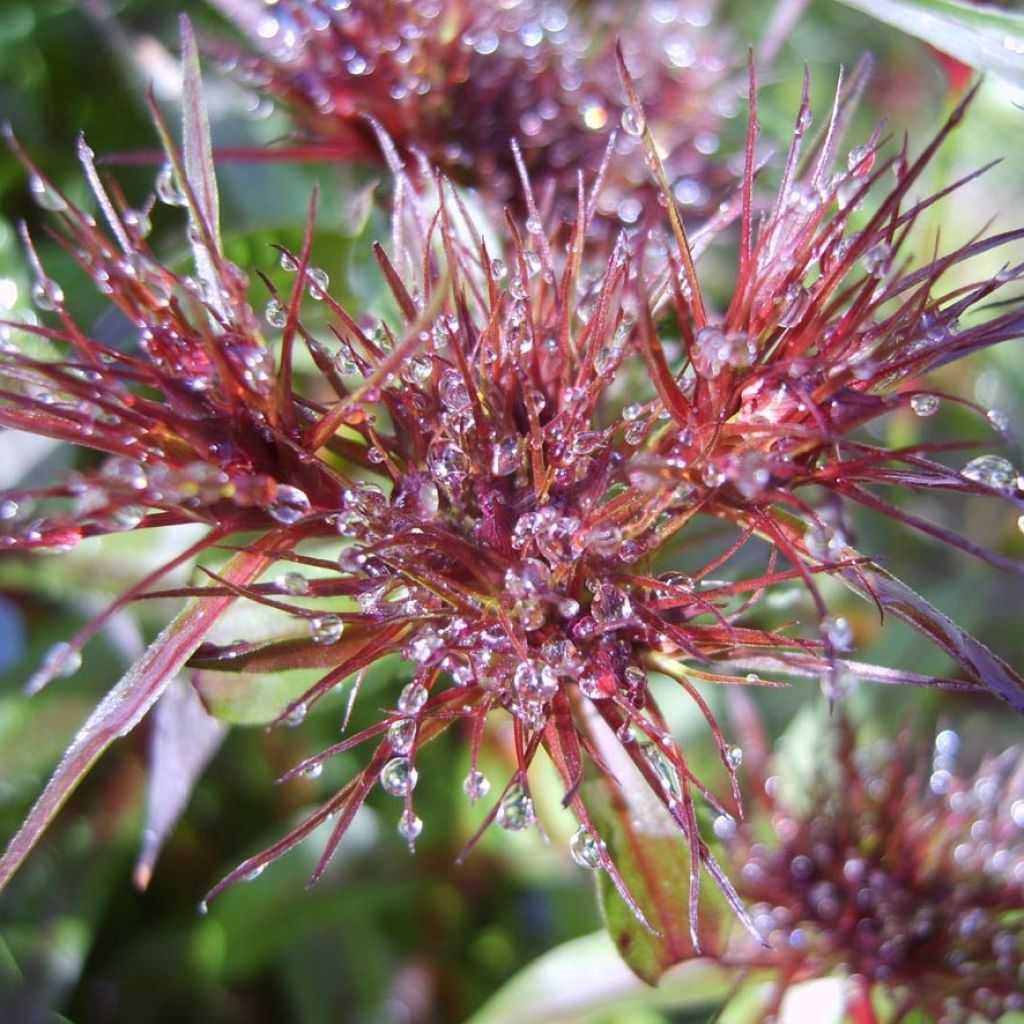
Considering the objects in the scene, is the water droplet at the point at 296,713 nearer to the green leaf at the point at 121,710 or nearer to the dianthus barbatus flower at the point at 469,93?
the green leaf at the point at 121,710

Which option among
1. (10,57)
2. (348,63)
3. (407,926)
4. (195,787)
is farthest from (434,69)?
(407,926)

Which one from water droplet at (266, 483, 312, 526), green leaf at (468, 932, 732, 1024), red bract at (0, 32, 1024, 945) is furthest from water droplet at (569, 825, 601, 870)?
green leaf at (468, 932, 732, 1024)

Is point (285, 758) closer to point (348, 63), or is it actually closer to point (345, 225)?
point (345, 225)

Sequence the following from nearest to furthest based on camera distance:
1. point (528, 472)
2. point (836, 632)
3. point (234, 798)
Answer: point (836, 632) < point (528, 472) < point (234, 798)

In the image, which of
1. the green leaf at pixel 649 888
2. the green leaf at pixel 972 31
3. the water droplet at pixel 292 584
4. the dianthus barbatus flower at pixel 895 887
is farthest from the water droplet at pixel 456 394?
the dianthus barbatus flower at pixel 895 887

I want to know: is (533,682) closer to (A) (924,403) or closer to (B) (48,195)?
(A) (924,403)

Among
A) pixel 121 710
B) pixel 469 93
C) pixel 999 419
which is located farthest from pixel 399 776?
pixel 469 93
